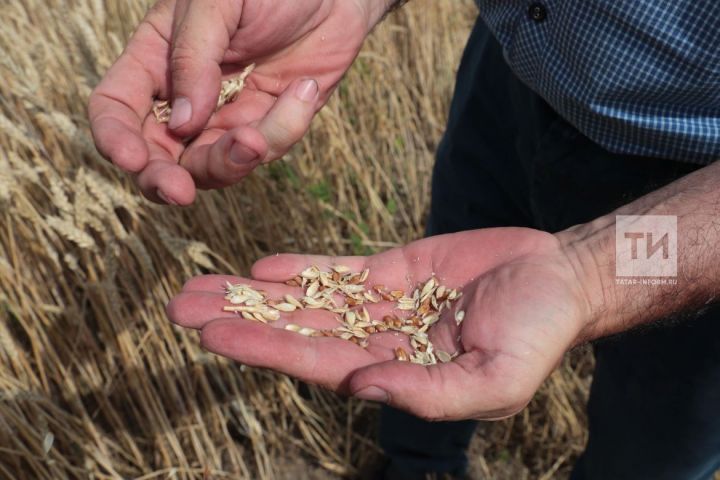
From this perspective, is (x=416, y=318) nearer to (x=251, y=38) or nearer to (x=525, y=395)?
(x=525, y=395)

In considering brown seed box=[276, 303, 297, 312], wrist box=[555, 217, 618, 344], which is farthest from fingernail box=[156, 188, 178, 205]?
wrist box=[555, 217, 618, 344]

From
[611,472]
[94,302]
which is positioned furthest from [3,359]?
[611,472]

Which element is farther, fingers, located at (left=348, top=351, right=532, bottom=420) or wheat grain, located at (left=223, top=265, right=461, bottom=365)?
wheat grain, located at (left=223, top=265, right=461, bottom=365)

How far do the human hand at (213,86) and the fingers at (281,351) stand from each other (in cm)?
22

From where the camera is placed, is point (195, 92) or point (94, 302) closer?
point (195, 92)

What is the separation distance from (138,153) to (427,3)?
1.99 meters

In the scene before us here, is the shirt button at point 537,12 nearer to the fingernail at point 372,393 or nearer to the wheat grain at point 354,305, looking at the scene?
the wheat grain at point 354,305

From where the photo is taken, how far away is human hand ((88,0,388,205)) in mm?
1144

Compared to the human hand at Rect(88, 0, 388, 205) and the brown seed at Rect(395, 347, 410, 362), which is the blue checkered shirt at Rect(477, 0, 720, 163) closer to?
the human hand at Rect(88, 0, 388, 205)

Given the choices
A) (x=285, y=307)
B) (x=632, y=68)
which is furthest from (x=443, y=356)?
(x=632, y=68)

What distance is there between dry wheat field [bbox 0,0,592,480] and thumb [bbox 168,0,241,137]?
0.34 m

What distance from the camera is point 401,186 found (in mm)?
2590

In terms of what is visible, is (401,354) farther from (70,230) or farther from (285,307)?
(70,230)

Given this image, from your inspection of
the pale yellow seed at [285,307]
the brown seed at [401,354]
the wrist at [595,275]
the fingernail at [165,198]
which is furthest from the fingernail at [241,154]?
the wrist at [595,275]
